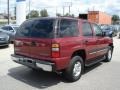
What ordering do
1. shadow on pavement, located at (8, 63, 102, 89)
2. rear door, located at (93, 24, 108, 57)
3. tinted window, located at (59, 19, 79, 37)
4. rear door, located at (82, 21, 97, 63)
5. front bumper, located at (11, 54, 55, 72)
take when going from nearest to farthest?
front bumper, located at (11, 54, 55, 72), tinted window, located at (59, 19, 79, 37), shadow on pavement, located at (8, 63, 102, 89), rear door, located at (82, 21, 97, 63), rear door, located at (93, 24, 108, 57)

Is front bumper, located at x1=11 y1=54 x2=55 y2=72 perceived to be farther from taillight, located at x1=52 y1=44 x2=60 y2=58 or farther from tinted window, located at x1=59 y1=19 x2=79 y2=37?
tinted window, located at x1=59 y1=19 x2=79 y2=37

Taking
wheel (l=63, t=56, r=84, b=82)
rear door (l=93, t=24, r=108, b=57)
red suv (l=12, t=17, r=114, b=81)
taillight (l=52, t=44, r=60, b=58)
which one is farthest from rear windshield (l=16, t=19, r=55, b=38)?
rear door (l=93, t=24, r=108, b=57)

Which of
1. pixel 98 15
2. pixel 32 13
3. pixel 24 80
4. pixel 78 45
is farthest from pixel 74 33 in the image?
pixel 32 13

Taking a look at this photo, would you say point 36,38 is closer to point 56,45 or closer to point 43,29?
point 43,29

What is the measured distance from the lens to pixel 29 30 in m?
6.48

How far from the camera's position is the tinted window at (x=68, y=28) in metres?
6.04

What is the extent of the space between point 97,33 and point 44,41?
2854mm

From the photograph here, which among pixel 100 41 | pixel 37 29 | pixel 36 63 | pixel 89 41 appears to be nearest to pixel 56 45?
pixel 36 63

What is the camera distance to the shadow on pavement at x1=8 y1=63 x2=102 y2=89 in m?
6.20

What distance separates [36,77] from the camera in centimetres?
684

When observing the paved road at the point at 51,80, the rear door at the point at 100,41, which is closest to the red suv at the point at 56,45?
the paved road at the point at 51,80

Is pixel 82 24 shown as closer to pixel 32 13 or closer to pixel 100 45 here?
pixel 100 45

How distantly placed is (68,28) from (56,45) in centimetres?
84

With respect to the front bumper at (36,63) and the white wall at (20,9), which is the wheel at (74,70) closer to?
the front bumper at (36,63)
